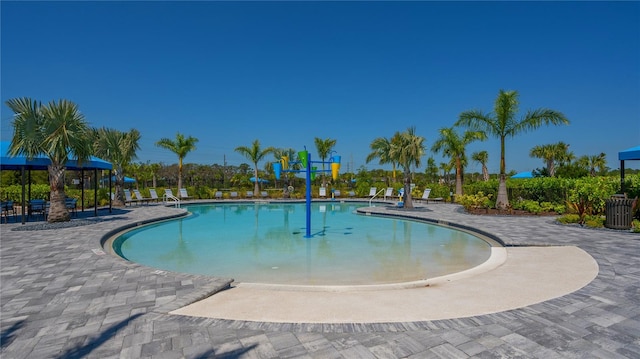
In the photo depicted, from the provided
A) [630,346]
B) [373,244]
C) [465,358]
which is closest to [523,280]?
[630,346]

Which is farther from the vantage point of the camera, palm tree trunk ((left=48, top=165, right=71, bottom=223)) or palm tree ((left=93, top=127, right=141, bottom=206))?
palm tree ((left=93, top=127, right=141, bottom=206))

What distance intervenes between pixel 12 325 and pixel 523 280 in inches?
266

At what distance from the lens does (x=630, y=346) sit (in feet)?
10.3

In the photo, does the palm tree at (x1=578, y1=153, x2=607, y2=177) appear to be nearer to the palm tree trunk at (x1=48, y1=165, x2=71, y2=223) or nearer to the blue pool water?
the blue pool water

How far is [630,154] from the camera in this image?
11.1m

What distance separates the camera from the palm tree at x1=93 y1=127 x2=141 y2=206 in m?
16.7

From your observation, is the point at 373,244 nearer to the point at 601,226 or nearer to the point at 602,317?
the point at 602,317

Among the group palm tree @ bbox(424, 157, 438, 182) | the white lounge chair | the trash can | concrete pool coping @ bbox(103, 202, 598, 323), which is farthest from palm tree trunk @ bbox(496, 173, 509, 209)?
palm tree @ bbox(424, 157, 438, 182)

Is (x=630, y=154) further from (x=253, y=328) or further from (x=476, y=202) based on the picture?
(x=253, y=328)

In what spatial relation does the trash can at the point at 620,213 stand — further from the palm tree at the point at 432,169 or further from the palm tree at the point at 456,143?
the palm tree at the point at 432,169

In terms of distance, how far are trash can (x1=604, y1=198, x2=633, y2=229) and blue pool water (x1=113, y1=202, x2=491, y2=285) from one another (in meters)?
4.04

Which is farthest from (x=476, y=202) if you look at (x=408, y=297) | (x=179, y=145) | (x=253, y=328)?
(x=179, y=145)

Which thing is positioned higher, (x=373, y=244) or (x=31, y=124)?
(x=31, y=124)

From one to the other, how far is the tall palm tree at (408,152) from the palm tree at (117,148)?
46.8 ft
